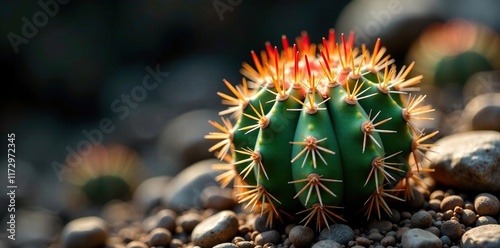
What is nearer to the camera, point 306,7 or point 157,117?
point 157,117

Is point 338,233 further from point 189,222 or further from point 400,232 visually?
point 189,222

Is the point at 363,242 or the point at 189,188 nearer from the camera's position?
the point at 363,242

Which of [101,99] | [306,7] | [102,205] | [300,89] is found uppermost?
[306,7]

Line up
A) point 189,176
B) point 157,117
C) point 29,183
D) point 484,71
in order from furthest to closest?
point 157,117, point 29,183, point 484,71, point 189,176

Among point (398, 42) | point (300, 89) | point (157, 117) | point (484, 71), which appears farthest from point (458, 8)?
point (300, 89)

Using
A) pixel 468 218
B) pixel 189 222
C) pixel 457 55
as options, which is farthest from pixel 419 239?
pixel 457 55

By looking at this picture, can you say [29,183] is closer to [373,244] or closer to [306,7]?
[373,244]
